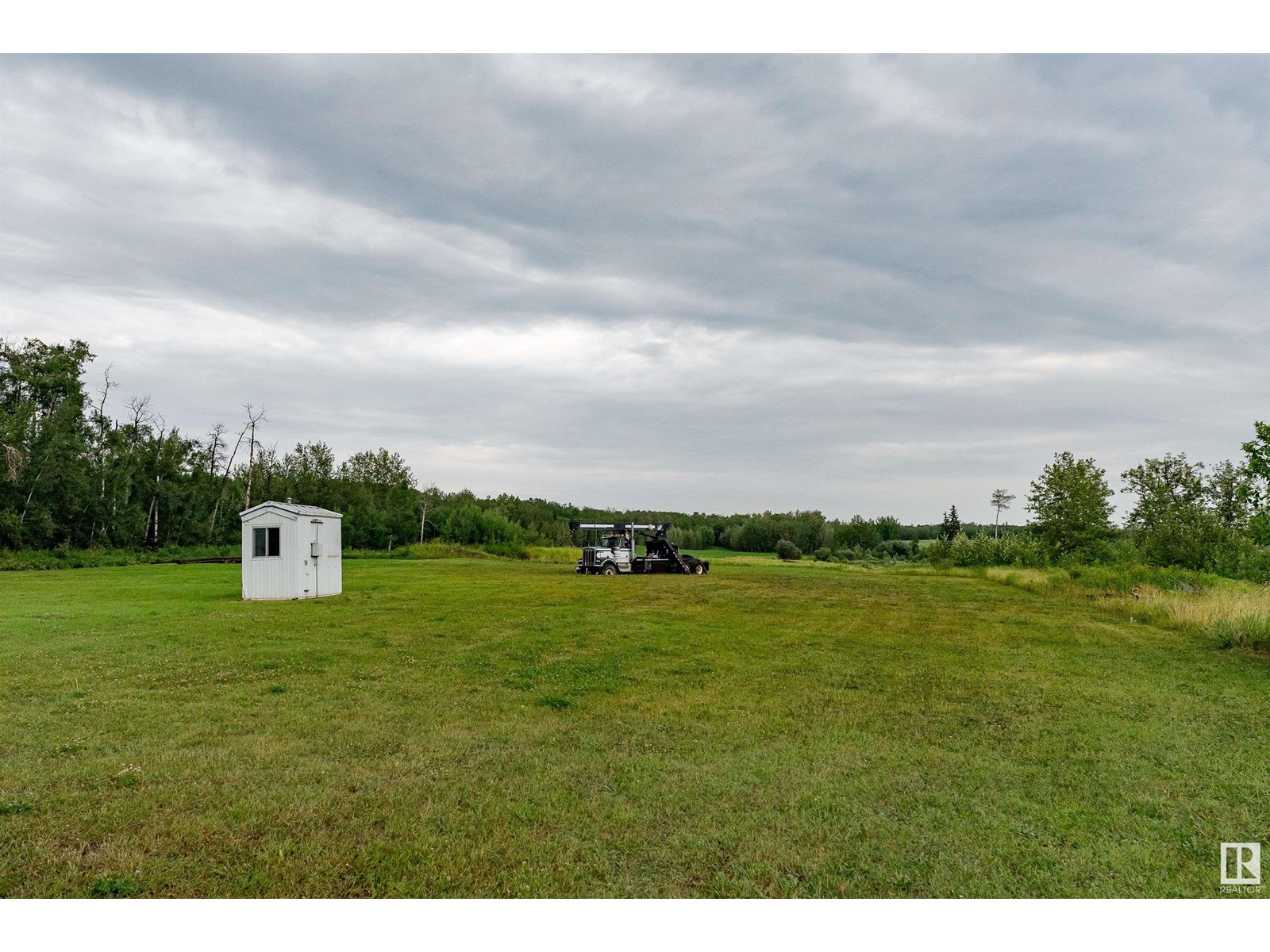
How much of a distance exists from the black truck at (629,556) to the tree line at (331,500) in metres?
18.2

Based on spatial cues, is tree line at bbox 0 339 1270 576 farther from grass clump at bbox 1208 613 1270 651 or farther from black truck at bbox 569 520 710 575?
black truck at bbox 569 520 710 575

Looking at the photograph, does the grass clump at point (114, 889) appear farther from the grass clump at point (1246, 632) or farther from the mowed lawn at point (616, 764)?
the grass clump at point (1246, 632)

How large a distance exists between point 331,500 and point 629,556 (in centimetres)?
3966

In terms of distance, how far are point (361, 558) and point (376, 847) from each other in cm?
4145

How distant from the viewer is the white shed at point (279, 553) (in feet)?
65.9

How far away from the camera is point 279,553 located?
20312mm

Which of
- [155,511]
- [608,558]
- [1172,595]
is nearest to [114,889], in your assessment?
[1172,595]

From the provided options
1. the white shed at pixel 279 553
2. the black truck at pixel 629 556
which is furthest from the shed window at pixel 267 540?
the black truck at pixel 629 556

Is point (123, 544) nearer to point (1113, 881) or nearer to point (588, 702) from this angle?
point (588, 702)

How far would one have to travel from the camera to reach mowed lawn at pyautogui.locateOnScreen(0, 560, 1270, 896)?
435cm

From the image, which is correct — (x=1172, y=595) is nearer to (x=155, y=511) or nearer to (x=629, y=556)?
(x=629, y=556)

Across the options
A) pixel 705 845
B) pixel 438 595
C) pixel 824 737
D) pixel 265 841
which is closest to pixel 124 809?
pixel 265 841

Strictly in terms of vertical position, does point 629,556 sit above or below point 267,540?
below

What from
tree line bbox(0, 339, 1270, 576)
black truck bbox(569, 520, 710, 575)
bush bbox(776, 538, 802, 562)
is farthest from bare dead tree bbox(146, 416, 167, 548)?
bush bbox(776, 538, 802, 562)
